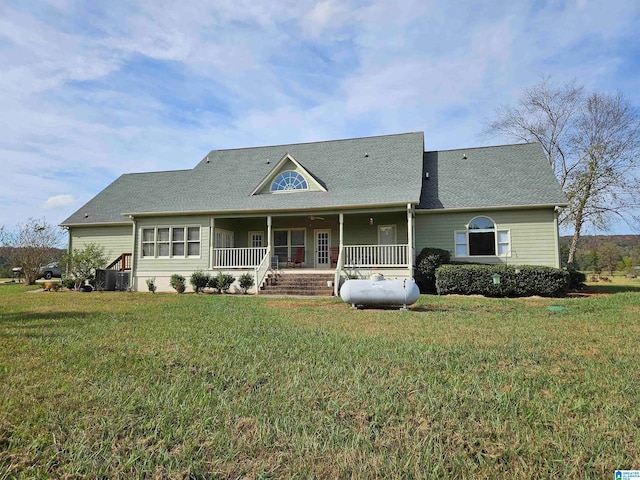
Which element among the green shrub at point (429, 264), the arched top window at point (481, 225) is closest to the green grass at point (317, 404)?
the green shrub at point (429, 264)

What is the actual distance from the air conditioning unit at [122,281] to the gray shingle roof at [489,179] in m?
14.4

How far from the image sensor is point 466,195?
18.1 metres

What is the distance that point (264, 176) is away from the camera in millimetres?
21000

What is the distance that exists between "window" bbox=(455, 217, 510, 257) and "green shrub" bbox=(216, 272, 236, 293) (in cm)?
966

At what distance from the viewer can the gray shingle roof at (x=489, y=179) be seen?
1727cm

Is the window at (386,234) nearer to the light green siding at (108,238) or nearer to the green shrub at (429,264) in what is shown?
the green shrub at (429,264)

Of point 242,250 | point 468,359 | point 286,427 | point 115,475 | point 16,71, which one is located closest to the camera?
point 115,475

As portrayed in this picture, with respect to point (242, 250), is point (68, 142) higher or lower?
higher

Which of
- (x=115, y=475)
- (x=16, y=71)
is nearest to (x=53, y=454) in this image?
(x=115, y=475)

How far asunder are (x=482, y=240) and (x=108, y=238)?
18.8 metres

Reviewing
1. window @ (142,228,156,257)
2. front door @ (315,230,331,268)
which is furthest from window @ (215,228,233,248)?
front door @ (315,230,331,268)

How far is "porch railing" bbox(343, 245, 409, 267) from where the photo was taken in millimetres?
17047

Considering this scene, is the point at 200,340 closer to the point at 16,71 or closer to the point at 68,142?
the point at 16,71

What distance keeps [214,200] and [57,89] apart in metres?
8.53
